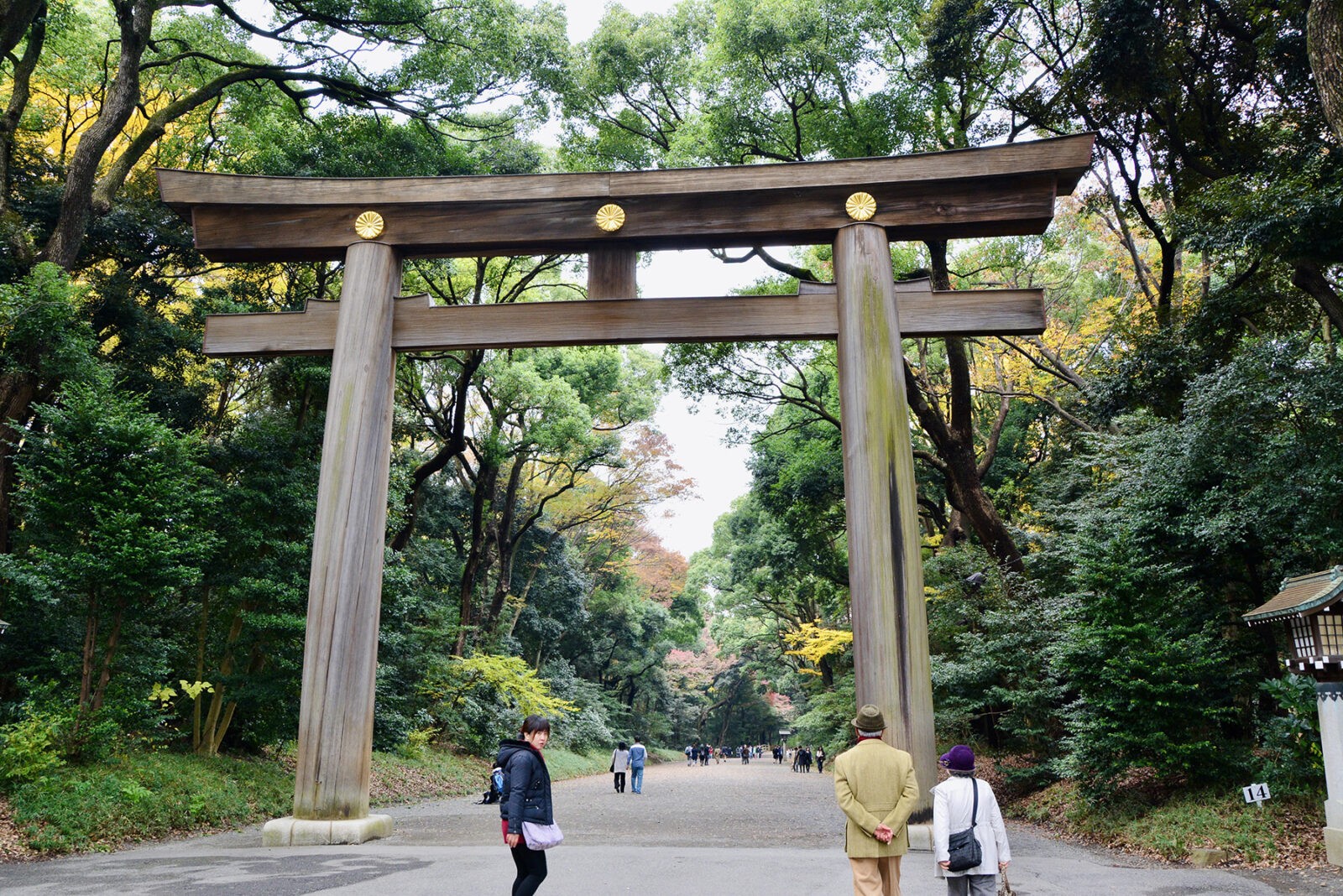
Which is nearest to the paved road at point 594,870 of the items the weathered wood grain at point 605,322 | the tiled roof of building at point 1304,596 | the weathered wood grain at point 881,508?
the weathered wood grain at point 881,508

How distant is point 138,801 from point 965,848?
30.4ft

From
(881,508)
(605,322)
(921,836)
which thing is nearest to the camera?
(921,836)

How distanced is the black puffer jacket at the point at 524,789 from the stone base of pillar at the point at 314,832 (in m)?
3.45

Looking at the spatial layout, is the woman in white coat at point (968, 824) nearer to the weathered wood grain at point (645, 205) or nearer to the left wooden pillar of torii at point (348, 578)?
the left wooden pillar of torii at point (348, 578)

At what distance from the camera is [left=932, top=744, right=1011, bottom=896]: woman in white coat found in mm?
4477

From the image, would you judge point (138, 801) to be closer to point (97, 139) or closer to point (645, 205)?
point (645, 205)

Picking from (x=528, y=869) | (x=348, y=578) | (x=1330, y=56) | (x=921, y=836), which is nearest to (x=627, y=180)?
(x=348, y=578)

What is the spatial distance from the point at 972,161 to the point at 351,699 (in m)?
7.63

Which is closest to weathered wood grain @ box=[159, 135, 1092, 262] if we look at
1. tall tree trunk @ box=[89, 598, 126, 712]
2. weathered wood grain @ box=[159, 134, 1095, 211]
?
weathered wood grain @ box=[159, 134, 1095, 211]

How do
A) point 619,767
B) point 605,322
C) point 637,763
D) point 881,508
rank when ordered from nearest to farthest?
1. point 881,508
2. point 605,322
3. point 637,763
4. point 619,767

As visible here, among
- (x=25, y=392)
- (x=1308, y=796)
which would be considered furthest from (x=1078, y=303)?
(x=25, y=392)

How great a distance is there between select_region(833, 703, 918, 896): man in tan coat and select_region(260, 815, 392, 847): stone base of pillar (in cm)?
468

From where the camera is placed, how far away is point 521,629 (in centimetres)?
2961

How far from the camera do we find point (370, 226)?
28.7 ft
